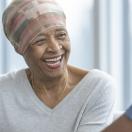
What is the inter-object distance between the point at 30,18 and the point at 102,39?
963mm

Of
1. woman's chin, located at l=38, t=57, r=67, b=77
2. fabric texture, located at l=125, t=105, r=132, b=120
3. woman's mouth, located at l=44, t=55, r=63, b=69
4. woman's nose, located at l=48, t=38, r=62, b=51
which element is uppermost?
fabric texture, located at l=125, t=105, r=132, b=120

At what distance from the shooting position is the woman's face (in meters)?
1.47

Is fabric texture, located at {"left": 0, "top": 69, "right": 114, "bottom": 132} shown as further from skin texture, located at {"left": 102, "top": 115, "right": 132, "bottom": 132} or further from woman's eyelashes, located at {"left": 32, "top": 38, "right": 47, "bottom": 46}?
skin texture, located at {"left": 102, "top": 115, "right": 132, "bottom": 132}

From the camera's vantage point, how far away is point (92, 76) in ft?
5.18

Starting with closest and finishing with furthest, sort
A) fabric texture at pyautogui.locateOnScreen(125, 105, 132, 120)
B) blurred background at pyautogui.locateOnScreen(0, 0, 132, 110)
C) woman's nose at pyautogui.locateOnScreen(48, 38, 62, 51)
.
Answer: fabric texture at pyautogui.locateOnScreen(125, 105, 132, 120) → woman's nose at pyautogui.locateOnScreen(48, 38, 62, 51) → blurred background at pyautogui.locateOnScreen(0, 0, 132, 110)

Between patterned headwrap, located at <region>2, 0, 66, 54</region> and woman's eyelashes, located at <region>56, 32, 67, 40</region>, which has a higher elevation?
patterned headwrap, located at <region>2, 0, 66, 54</region>

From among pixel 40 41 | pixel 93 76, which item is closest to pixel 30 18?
pixel 40 41

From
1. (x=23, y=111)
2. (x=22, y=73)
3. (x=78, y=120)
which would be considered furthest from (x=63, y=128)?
(x=22, y=73)

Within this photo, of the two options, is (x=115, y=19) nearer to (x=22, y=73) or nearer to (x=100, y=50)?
(x=100, y=50)

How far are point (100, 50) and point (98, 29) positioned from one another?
5.1 inches

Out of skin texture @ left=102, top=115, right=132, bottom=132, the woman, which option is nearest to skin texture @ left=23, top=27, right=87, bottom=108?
the woman

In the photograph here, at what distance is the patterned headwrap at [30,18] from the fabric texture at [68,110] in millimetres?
224

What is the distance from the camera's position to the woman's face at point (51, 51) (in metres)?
1.47

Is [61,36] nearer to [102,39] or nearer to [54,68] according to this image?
[54,68]
